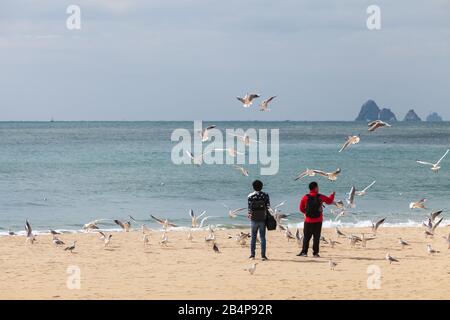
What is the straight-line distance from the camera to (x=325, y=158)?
68812mm

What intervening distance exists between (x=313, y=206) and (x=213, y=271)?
239 cm

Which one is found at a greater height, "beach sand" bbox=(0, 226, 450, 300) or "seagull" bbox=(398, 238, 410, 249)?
"seagull" bbox=(398, 238, 410, 249)

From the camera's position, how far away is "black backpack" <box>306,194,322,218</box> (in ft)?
50.9

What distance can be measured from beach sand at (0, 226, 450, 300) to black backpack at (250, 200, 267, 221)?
2.97ft

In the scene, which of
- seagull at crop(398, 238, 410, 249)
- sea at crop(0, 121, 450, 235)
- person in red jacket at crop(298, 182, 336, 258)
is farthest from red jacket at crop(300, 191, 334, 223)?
sea at crop(0, 121, 450, 235)

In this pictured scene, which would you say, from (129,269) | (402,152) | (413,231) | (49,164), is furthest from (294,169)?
(129,269)

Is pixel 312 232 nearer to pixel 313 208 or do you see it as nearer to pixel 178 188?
pixel 313 208

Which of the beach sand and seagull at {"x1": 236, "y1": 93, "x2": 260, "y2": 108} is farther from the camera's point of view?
seagull at {"x1": 236, "y1": 93, "x2": 260, "y2": 108}

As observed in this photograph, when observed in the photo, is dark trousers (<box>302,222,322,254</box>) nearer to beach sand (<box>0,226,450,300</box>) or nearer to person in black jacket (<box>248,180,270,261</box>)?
beach sand (<box>0,226,450,300</box>)

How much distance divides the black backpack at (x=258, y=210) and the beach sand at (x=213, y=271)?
2.97 ft

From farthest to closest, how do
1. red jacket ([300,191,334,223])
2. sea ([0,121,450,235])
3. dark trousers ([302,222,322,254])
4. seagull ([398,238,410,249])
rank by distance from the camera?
1. sea ([0,121,450,235])
2. seagull ([398,238,410,249])
3. dark trousers ([302,222,322,254])
4. red jacket ([300,191,334,223])

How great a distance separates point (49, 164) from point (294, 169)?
19.1 meters

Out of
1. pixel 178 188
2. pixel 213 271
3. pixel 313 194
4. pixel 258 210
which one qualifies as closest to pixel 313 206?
pixel 313 194
